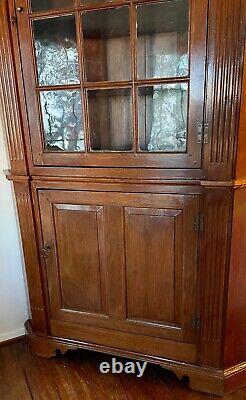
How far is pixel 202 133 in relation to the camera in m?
1.17

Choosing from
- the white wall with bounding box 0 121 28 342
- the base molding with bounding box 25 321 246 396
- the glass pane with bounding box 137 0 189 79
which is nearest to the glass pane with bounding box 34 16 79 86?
the glass pane with bounding box 137 0 189 79

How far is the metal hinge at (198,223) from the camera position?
1262 mm

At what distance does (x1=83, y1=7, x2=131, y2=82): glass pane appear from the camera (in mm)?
1209

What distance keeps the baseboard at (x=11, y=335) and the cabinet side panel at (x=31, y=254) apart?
0.75 ft

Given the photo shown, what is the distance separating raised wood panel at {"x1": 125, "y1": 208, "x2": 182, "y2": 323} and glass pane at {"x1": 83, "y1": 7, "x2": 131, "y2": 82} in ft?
1.70

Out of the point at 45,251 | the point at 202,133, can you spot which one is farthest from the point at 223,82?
the point at 45,251

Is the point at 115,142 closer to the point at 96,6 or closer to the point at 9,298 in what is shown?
the point at 96,6

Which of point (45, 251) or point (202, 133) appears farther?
point (45, 251)

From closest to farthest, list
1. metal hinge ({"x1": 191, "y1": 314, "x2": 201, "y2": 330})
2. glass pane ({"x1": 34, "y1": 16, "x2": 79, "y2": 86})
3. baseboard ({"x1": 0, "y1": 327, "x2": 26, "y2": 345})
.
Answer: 1. glass pane ({"x1": 34, "y1": 16, "x2": 79, "y2": 86})
2. metal hinge ({"x1": 191, "y1": 314, "x2": 201, "y2": 330})
3. baseboard ({"x1": 0, "y1": 327, "x2": 26, "y2": 345})

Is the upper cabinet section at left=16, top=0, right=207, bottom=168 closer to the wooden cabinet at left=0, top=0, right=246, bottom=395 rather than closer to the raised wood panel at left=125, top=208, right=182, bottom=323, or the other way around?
the wooden cabinet at left=0, top=0, right=246, bottom=395

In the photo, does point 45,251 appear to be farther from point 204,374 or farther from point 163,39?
point 163,39

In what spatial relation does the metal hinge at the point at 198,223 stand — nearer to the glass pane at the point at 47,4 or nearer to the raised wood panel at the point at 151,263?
the raised wood panel at the point at 151,263

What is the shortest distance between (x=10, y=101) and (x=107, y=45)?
43cm

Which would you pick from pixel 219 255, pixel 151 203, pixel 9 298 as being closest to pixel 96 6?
pixel 151 203
